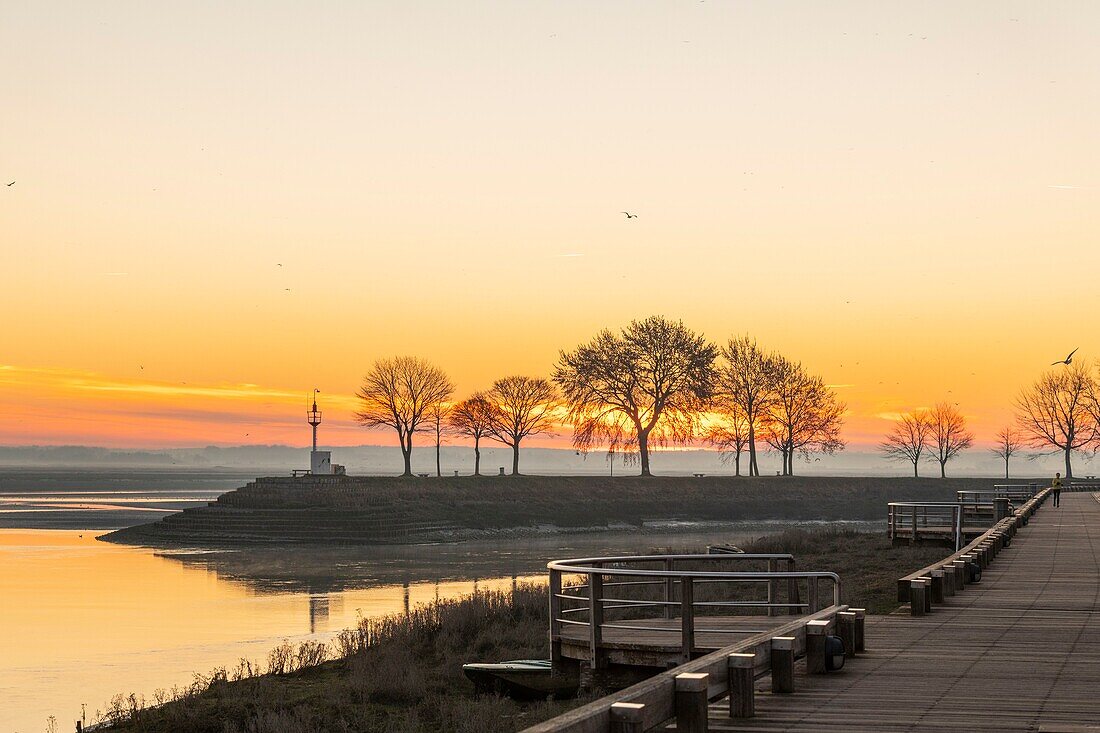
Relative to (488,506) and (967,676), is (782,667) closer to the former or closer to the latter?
(967,676)

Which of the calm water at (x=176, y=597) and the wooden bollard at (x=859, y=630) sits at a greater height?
the wooden bollard at (x=859, y=630)

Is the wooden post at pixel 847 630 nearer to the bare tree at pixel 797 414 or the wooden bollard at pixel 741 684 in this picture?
the wooden bollard at pixel 741 684

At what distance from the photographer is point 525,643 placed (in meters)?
24.4

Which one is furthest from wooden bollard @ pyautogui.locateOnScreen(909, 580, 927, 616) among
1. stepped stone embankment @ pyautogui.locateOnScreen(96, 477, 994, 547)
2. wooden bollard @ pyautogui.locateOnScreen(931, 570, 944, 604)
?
stepped stone embankment @ pyautogui.locateOnScreen(96, 477, 994, 547)

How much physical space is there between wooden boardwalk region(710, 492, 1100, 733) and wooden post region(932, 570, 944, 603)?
145 millimetres

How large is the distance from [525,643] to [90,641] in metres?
11.2

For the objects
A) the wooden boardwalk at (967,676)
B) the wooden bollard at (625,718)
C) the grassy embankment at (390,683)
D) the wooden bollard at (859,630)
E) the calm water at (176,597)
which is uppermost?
the wooden bollard at (625,718)

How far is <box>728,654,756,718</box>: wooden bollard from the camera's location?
979 centimetres

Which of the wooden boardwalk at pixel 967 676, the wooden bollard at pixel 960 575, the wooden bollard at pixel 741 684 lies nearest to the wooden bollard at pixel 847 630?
the wooden boardwalk at pixel 967 676

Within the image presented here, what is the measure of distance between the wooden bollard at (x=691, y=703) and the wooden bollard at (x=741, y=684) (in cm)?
109

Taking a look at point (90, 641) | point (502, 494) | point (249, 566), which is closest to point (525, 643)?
point (90, 641)

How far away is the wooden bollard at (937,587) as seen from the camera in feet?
61.9

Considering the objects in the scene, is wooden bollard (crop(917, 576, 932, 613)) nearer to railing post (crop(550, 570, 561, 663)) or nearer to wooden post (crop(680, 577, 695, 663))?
wooden post (crop(680, 577, 695, 663))

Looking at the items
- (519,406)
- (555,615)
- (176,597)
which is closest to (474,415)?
(519,406)
